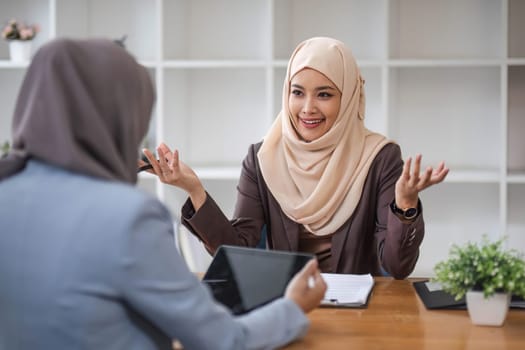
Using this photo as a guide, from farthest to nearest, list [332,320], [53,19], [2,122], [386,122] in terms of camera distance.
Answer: [2,122], [53,19], [386,122], [332,320]

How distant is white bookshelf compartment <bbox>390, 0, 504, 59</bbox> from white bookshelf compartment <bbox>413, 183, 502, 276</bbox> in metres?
0.65

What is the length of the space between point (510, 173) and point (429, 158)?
0.40 m

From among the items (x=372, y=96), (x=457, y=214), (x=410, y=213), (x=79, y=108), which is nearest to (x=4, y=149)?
(x=372, y=96)

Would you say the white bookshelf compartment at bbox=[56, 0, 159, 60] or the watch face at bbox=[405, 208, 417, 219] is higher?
the white bookshelf compartment at bbox=[56, 0, 159, 60]

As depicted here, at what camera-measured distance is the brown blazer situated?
7.39 ft

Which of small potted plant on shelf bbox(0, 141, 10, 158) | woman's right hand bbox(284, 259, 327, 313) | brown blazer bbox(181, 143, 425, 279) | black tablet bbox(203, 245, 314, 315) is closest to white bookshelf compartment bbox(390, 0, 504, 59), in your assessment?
brown blazer bbox(181, 143, 425, 279)

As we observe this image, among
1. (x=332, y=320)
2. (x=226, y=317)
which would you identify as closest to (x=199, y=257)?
(x=332, y=320)

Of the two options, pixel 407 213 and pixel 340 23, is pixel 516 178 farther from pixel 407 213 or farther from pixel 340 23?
pixel 407 213

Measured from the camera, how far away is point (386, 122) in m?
3.39

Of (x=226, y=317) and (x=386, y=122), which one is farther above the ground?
(x=386, y=122)

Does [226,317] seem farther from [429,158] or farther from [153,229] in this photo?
[429,158]

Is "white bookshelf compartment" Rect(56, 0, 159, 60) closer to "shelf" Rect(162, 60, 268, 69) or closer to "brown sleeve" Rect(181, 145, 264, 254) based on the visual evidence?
"shelf" Rect(162, 60, 268, 69)

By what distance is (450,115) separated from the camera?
12.1 ft

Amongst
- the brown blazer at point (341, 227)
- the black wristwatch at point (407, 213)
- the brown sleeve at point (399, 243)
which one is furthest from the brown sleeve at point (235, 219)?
the black wristwatch at point (407, 213)
